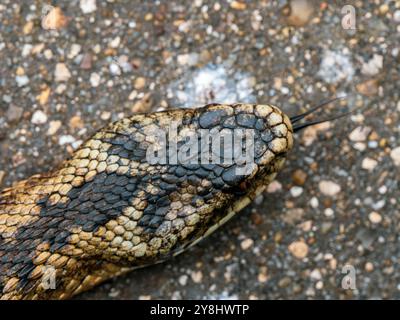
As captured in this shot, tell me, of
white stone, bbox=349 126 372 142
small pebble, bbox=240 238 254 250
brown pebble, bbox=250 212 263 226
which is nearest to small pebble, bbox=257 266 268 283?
small pebble, bbox=240 238 254 250

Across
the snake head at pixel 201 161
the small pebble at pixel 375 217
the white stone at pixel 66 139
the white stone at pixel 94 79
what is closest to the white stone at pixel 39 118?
the white stone at pixel 66 139

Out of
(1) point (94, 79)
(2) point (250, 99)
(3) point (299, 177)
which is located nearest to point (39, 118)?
(1) point (94, 79)

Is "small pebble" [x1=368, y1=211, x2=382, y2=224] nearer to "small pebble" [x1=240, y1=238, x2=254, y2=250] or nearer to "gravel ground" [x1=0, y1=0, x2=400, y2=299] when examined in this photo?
"gravel ground" [x1=0, y1=0, x2=400, y2=299]

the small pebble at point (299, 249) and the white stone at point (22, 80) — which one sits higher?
the white stone at point (22, 80)

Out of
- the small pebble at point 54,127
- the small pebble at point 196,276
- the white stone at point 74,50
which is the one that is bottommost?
the small pebble at point 196,276

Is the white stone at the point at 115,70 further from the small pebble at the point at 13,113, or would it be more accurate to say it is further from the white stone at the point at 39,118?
the small pebble at the point at 13,113

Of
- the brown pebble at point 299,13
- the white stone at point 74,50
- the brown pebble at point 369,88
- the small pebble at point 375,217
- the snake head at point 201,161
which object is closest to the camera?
the snake head at point 201,161

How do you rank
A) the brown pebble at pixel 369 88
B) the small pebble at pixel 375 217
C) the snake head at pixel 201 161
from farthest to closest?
the brown pebble at pixel 369 88 < the small pebble at pixel 375 217 < the snake head at pixel 201 161
